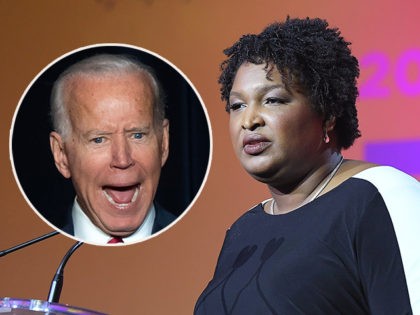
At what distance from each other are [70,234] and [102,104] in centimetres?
50

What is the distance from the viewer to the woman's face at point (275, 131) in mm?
1364

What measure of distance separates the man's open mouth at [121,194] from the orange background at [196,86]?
200 mm

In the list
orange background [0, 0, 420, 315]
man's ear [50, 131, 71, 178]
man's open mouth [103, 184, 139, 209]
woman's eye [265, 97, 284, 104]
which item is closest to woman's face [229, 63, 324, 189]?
woman's eye [265, 97, 284, 104]

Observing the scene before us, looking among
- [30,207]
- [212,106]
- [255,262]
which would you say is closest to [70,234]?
[30,207]

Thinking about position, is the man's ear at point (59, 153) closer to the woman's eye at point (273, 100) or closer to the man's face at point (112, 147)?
the man's face at point (112, 147)

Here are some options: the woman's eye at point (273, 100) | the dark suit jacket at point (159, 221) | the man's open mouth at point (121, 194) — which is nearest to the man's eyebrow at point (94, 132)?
the man's open mouth at point (121, 194)

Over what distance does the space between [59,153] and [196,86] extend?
552 mm

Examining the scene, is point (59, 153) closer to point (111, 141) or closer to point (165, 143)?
point (111, 141)

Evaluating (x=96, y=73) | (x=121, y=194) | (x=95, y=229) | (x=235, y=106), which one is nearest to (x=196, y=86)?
(x=96, y=73)

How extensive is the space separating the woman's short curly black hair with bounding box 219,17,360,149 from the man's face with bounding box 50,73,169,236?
100 centimetres

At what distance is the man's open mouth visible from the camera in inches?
96.6

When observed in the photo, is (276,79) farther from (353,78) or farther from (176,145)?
(176,145)

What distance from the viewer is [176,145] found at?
251cm

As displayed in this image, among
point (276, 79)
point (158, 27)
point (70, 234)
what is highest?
point (158, 27)
